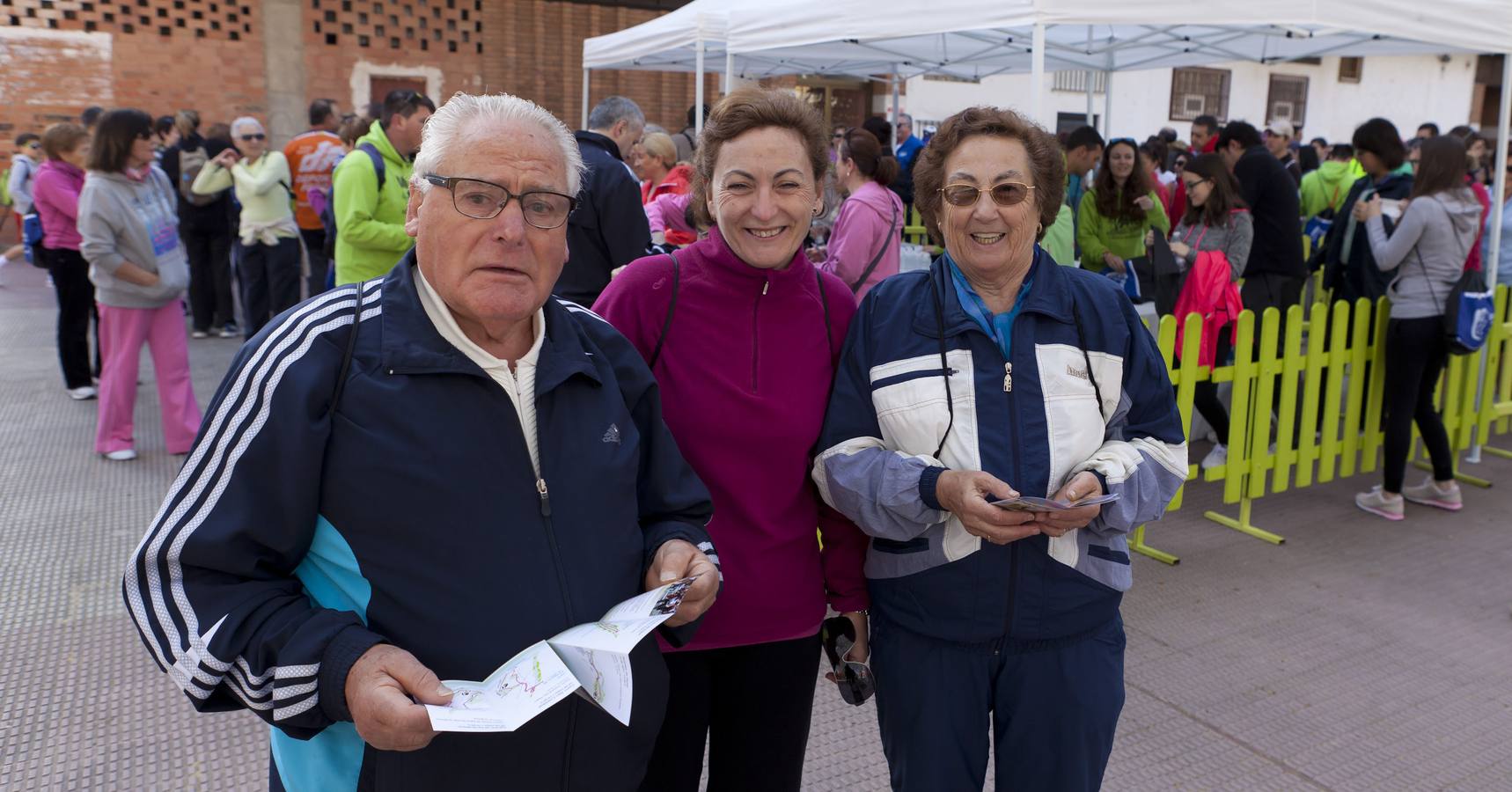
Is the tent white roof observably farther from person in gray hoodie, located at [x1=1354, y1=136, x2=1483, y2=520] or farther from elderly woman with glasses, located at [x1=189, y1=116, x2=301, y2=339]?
elderly woman with glasses, located at [x1=189, y1=116, x2=301, y2=339]

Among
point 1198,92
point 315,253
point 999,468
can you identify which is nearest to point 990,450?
point 999,468

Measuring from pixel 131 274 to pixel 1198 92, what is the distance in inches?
869

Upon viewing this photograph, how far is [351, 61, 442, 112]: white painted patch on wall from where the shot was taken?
50.3ft

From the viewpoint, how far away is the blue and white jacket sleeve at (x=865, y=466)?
1917 millimetres

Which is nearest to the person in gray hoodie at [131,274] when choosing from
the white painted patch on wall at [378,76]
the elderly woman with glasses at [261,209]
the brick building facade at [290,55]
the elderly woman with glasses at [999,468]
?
the elderly woman with glasses at [261,209]

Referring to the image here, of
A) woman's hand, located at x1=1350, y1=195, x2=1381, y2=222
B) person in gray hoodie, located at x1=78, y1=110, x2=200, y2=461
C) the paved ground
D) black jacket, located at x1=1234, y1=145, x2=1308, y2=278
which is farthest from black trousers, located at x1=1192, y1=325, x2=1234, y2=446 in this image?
person in gray hoodie, located at x1=78, y1=110, x2=200, y2=461

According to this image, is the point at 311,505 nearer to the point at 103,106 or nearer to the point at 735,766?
the point at 735,766

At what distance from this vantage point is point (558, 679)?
1348mm

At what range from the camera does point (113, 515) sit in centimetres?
496

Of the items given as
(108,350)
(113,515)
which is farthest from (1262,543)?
(108,350)

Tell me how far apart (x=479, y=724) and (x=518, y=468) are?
0.38m

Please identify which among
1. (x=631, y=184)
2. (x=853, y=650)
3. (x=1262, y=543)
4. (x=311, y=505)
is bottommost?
(x=1262, y=543)

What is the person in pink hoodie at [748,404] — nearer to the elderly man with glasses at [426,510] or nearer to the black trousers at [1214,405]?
the elderly man with glasses at [426,510]

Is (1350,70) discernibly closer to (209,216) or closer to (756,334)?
(209,216)
